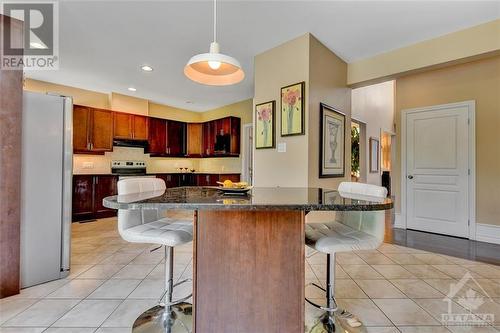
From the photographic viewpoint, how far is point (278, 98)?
326 centimetres

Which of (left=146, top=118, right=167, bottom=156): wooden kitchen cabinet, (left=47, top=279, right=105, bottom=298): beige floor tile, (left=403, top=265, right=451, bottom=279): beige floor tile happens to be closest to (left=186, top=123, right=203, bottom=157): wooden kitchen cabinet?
(left=146, top=118, right=167, bottom=156): wooden kitchen cabinet

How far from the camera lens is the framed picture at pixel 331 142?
3.15 meters

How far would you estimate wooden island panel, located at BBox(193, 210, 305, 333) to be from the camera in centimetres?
128

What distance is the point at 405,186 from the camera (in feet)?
13.8

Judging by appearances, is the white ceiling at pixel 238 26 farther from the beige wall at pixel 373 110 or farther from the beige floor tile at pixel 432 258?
the beige floor tile at pixel 432 258

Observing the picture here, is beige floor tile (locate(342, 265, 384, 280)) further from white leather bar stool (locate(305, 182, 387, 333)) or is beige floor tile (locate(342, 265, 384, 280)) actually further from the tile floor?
white leather bar stool (locate(305, 182, 387, 333))

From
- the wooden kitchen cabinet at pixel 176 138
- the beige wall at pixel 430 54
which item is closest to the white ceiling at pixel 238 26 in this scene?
the beige wall at pixel 430 54

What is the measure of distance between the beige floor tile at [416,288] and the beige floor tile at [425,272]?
0.17 metres

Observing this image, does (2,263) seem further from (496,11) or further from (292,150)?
(496,11)

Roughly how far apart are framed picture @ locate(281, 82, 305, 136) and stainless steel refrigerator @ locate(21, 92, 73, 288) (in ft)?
7.57

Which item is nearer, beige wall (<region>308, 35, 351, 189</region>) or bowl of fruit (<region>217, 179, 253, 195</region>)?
bowl of fruit (<region>217, 179, 253, 195</region>)

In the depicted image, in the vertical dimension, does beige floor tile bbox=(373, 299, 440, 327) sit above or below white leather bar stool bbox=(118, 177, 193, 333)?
below

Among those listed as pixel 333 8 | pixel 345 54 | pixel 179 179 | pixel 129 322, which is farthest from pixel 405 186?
pixel 179 179

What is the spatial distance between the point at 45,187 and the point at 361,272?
3.06 m
